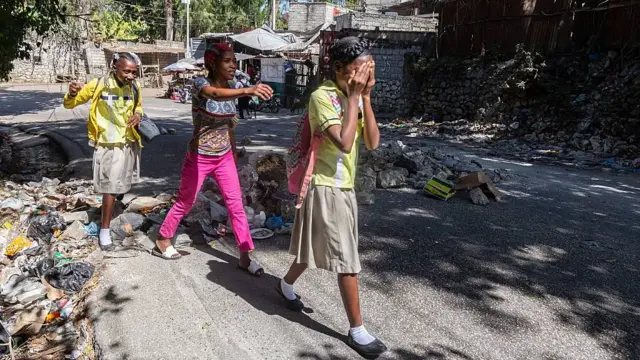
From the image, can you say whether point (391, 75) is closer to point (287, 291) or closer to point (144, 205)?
point (144, 205)

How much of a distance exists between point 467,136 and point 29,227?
10.8 meters

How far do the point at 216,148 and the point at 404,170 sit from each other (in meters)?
3.60

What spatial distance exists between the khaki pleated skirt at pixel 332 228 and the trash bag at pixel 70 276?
77.8 inches

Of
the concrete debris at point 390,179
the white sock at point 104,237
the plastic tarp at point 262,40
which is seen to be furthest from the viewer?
the plastic tarp at point 262,40

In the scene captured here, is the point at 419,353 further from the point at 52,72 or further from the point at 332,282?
the point at 52,72

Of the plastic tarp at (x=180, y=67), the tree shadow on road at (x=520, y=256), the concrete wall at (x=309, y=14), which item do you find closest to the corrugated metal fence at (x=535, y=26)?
the tree shadow on road at (x=520, y=256)

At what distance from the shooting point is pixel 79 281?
358 centimetres

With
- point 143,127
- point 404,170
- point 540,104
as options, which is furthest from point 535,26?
point 143,127

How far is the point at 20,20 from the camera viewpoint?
791cm

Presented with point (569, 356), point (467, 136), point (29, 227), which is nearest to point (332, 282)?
point (569, 356)

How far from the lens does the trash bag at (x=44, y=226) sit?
14.3ft

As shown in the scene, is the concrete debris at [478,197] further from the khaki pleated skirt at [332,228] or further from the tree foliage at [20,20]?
the tree foliage at [20,20]

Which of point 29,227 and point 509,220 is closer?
point 29,227

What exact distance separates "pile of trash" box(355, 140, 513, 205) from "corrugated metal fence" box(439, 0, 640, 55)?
6.88 meters
